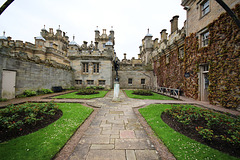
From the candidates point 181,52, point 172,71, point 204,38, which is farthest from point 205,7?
point 172,71

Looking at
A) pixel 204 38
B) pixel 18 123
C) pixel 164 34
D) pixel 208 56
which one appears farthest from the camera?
pixel 164 34

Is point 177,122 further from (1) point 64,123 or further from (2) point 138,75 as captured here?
(2) point 138,75

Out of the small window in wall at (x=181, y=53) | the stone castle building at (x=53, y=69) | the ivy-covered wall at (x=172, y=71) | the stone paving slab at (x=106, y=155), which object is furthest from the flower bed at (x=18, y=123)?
the small window in wall at (x=181, y=53)

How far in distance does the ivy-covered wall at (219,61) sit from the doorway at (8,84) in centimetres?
1748

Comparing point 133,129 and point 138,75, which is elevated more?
point 138,75

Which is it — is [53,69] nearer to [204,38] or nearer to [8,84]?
[8,84]

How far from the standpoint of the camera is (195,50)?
10242 millimetres

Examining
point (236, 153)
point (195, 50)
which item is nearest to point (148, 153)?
point (236, 153)

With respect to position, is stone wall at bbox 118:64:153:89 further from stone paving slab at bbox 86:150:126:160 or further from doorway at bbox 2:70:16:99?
stone paving slab at bbox 86:150:126:160

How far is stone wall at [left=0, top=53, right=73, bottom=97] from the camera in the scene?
8.44 meters

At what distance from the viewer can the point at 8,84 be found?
27.0 ft

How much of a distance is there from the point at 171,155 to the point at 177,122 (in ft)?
7.14

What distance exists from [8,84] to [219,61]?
1782 centimetres

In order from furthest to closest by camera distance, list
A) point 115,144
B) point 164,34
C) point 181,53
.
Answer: point 164,34 < point 181,53 < point 115,144
